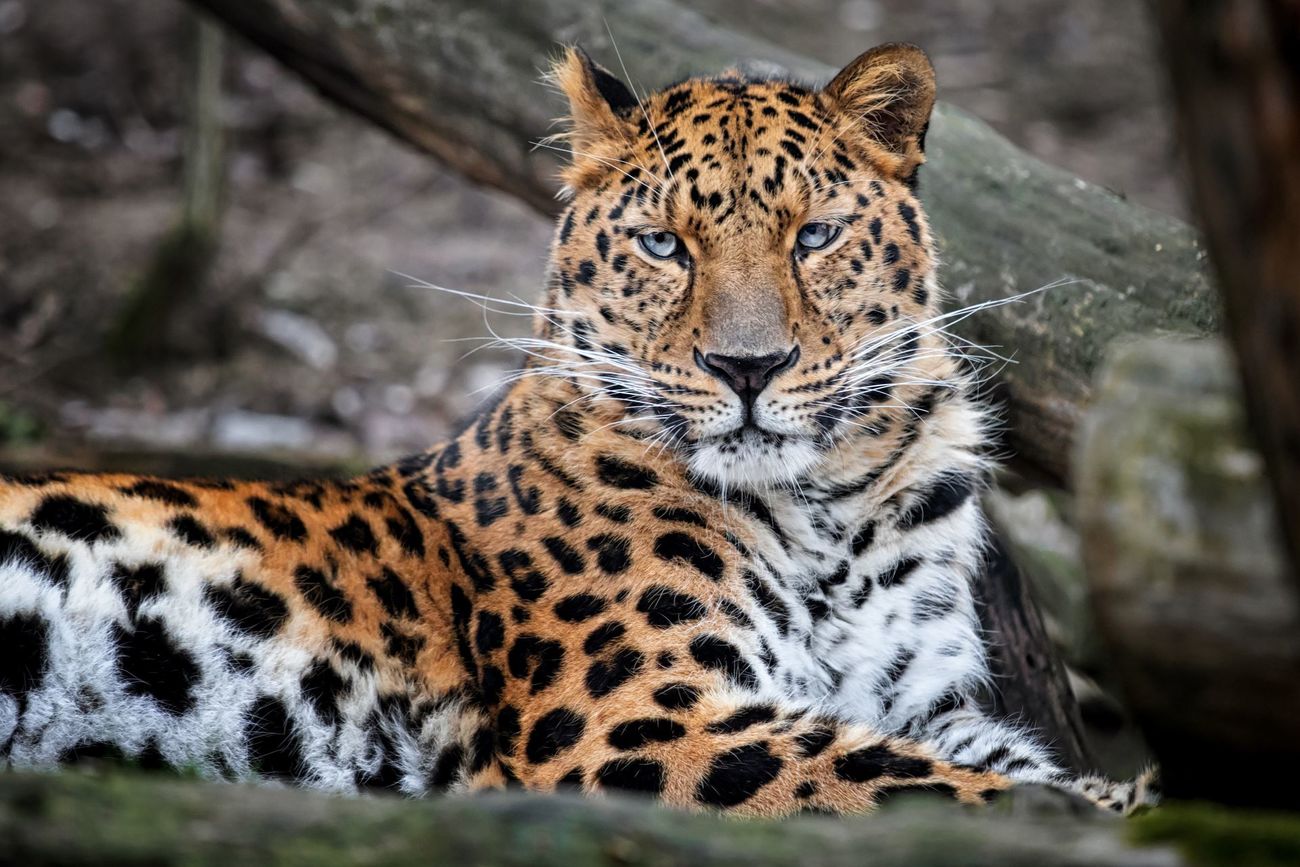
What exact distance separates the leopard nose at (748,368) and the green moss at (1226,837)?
2649 mm

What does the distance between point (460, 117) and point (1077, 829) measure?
5.86 metres

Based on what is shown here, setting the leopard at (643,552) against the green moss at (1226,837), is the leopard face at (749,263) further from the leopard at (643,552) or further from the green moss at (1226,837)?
the green moss at (1226,837)

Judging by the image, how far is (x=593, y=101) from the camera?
5.73 m

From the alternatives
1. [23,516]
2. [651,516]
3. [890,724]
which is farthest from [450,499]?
[890,724]

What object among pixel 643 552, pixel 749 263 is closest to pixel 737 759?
pixel 643 552

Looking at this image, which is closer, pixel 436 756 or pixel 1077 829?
pixel 1077 829

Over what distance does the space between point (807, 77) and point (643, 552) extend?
3.14 m

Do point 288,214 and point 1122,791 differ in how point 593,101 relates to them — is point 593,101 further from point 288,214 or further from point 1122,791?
point 288,214

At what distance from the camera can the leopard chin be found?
16.9 feet

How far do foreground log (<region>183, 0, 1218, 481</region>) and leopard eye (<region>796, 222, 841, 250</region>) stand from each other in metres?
1.24

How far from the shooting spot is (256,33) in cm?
Answer: 794

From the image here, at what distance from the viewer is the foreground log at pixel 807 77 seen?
6.14 m

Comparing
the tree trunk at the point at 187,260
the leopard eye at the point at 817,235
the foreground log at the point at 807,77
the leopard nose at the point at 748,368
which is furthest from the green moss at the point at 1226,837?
the tree trunk at the point at 187,260

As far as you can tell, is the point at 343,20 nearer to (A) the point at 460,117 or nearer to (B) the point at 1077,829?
(A) the point at 460,117
